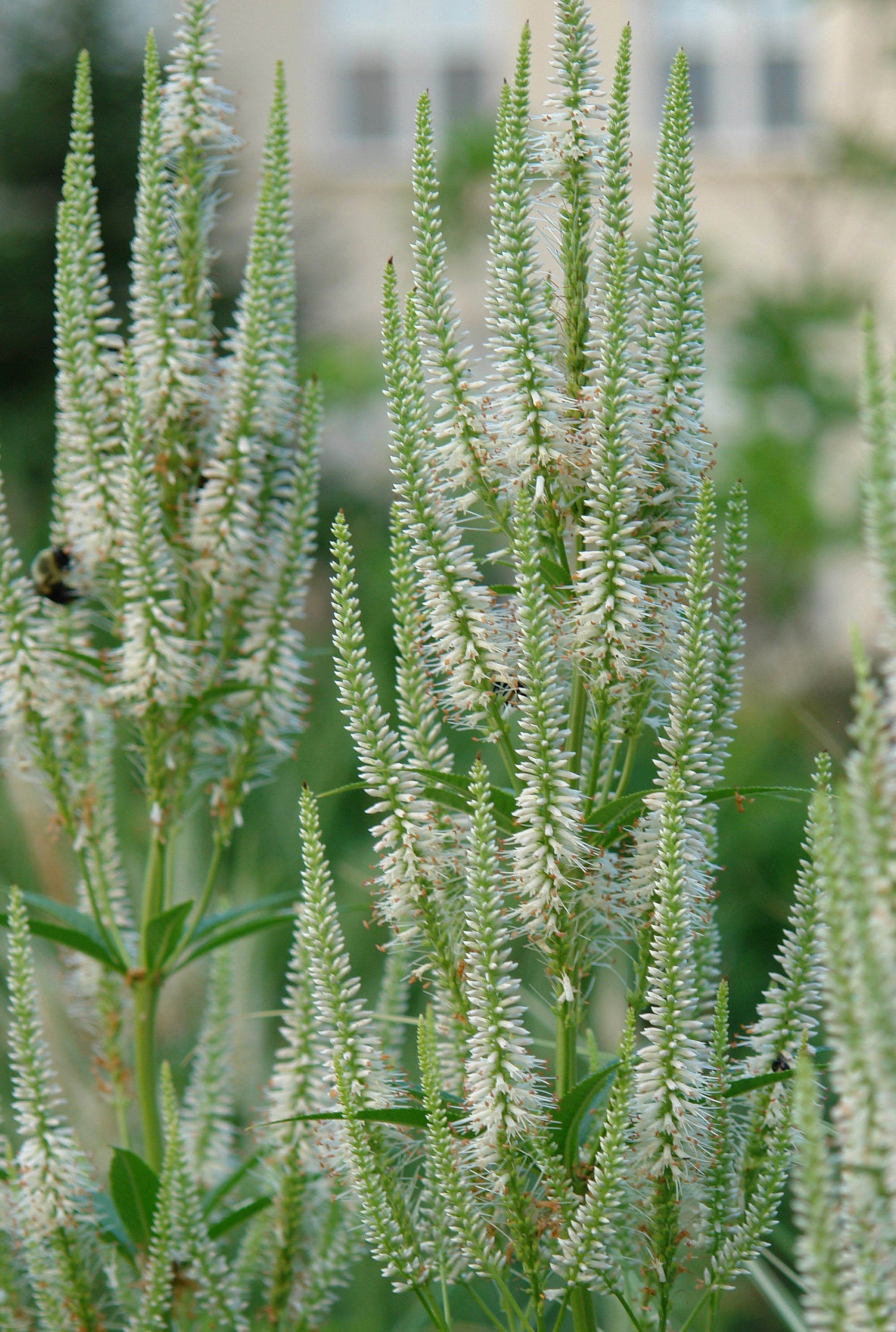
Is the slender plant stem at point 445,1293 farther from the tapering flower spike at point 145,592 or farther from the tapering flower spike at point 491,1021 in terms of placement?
the tapering flower spike at point 145,592

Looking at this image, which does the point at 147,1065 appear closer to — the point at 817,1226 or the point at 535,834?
the point at 535,834

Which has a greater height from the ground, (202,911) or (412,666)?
(412,666)

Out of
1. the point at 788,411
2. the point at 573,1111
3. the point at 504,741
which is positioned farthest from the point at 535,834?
the point at 788,411

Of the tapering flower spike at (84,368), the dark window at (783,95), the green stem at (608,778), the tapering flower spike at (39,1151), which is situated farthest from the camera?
the dark window at (783,95)

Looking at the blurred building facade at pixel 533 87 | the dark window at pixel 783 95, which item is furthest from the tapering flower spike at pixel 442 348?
the dark window at pixel 783 95

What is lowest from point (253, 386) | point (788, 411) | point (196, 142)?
point (253, 386)

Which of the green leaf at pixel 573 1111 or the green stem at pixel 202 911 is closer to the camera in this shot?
the green leaf at pixel 573 1111
